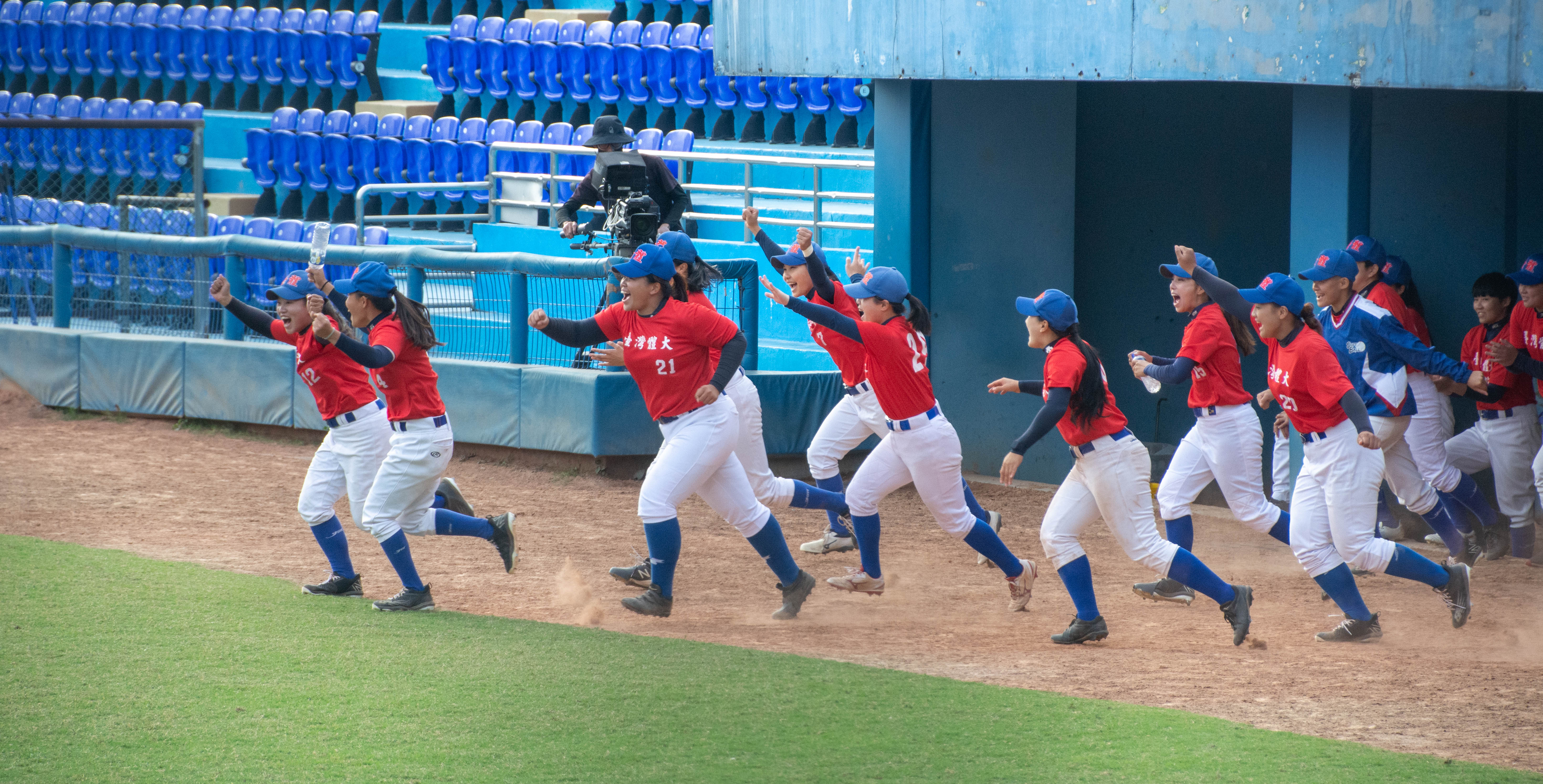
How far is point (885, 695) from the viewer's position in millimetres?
5453

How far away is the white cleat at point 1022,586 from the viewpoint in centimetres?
696

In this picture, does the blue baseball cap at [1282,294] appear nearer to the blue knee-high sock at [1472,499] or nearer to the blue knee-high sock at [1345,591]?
the blue knee-high sock at [1345,591]

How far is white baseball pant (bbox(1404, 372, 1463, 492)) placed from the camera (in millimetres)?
8039

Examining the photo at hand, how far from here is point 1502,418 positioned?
26.3 feet

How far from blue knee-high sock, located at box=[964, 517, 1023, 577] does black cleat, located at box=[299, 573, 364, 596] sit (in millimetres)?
2760

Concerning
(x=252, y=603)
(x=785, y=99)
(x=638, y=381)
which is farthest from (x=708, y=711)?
(x=785, y=99)

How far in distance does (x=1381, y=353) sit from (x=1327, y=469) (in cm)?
186

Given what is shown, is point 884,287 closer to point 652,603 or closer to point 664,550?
point 664,550

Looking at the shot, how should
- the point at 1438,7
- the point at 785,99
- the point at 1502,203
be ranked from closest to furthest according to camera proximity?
the point at 1438,7 < the point at 1502,203 < the point at 785,99

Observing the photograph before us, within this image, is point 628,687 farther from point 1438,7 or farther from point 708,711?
point 1438,7

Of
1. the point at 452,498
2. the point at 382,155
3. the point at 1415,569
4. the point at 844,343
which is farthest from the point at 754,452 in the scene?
the point at 382,155

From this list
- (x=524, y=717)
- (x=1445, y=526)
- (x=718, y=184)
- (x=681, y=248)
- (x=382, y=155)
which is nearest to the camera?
(x=524, y=717)

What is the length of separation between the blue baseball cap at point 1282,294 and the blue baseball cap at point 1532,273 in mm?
2204

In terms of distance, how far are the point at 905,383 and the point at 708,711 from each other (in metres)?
2.04
